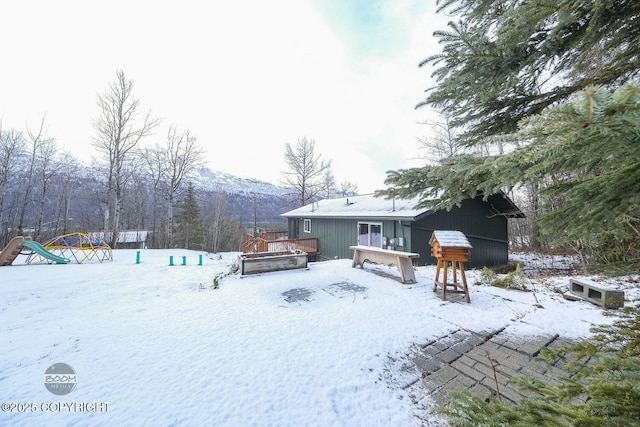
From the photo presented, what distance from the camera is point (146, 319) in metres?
3.92

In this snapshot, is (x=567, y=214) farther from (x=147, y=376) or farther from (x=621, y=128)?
(x=147, y=376)

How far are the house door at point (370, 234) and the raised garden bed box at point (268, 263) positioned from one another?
4.62 meters

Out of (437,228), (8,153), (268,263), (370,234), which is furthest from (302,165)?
(8,153)

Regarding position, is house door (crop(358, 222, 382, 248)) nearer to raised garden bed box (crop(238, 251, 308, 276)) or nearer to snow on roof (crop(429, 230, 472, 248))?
raised garden bed box (crop(238, 251, 308, 276))

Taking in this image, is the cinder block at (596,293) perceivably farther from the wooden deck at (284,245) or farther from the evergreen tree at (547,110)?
the wooden deck at (284,245)

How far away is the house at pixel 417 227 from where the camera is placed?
9.24 meters

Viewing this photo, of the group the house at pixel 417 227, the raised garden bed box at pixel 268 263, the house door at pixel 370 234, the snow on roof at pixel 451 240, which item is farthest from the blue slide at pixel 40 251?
the snow on roof at pixel 451 240

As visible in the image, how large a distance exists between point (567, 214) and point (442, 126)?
1717 centimetres

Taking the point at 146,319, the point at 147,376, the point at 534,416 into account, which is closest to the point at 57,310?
the point at 146,319

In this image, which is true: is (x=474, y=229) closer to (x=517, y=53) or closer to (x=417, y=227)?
(x=417, y=227)

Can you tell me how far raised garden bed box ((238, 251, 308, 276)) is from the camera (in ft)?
21.1

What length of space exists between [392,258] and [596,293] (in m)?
3.79

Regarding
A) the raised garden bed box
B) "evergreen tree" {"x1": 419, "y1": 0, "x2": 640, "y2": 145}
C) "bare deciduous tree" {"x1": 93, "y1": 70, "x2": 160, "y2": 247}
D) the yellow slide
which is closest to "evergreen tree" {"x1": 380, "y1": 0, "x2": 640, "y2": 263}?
"evergreen tree" {"x1": 419, "y1": 0, "x2": 640, "y2": 145}

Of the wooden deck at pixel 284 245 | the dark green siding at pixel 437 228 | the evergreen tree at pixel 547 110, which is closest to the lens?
the evergreen tree at pixel 547 110
